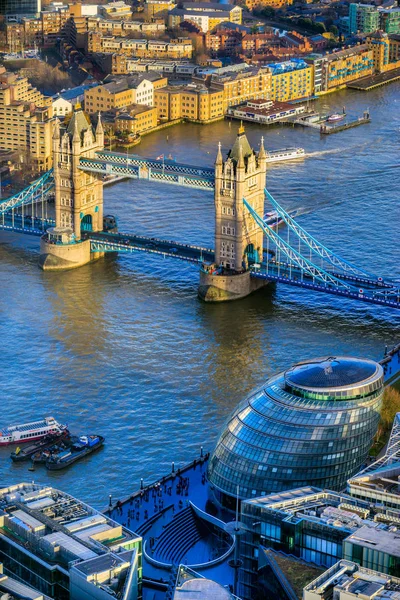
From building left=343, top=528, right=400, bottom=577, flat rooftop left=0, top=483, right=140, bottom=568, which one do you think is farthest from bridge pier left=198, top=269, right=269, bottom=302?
building left=343, top=528, right=400, bottom=577

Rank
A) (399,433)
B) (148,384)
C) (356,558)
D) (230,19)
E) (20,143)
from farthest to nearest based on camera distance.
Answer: (230,19)
(20,143)
(148,384)
(399,433)
(356,558)

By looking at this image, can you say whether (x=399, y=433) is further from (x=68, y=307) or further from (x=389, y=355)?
(x=68, y=307)

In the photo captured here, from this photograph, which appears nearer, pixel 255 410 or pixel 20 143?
pixel 255 410

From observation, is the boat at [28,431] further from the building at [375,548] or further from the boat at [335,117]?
the boat at [335,117]

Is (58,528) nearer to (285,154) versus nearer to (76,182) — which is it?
(76,182)

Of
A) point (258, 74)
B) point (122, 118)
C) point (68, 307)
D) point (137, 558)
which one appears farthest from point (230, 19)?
point (137, 558)

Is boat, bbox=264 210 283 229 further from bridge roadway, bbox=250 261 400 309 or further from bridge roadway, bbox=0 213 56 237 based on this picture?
bridge roadway, bbox=0 213 56 237

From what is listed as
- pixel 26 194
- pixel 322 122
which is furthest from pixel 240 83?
pixel 26 194
